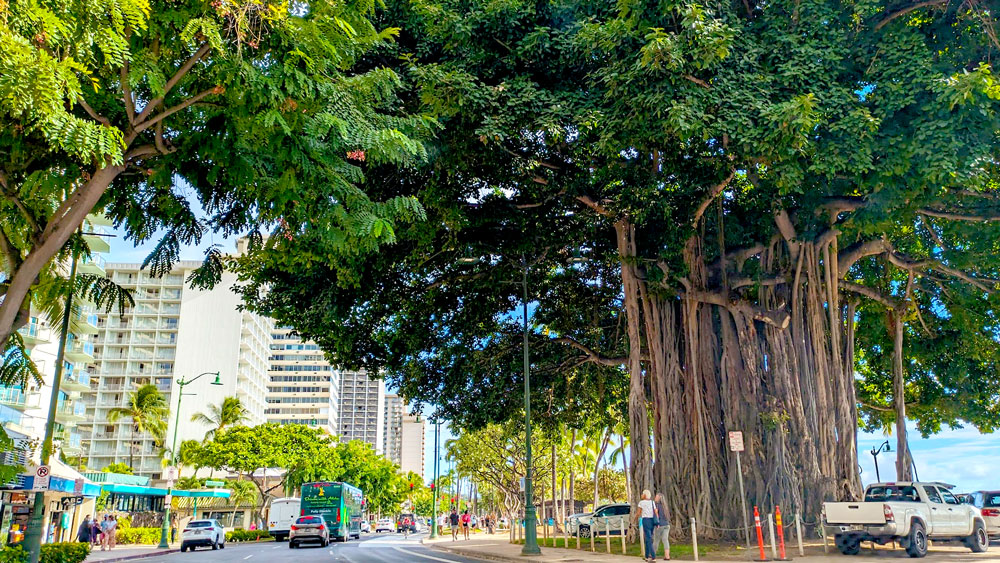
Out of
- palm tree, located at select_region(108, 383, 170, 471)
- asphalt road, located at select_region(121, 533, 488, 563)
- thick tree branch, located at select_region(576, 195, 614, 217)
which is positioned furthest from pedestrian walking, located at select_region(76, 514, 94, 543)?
palm tree, located at select_region(108, 383, 170, 471)

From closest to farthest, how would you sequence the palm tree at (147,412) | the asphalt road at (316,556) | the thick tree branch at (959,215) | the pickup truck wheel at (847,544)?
the pickup truck wheel at (847,544), the thick tree branch at (959,215), the asphalt road at (316,556), the palm tree at (147,412)

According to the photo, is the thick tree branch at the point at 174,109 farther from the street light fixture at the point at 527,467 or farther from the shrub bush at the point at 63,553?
the street light fixture at the point at 527,467

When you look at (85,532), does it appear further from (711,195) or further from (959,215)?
(959,215)

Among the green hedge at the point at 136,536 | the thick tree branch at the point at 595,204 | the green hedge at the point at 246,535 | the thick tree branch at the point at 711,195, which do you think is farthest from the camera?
the green hedge at the point at 246,535

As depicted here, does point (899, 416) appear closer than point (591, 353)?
Yes

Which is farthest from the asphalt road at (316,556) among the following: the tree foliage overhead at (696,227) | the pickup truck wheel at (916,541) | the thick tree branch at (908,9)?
the thick tree branch at (908,9)

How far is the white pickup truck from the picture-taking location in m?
15.0

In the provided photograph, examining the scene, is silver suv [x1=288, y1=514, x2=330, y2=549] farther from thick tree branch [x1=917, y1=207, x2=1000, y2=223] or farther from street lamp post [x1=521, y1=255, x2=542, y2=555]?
thick tree branch [x1=917, y1=207, x2=1000, y2=223]

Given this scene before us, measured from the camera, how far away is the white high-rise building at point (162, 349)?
83000mm

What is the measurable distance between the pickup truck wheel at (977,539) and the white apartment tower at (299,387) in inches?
4558

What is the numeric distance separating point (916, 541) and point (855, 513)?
4.07 feet

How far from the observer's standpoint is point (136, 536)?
40.8 m

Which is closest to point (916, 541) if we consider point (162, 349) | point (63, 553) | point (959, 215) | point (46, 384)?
point (959, 215)

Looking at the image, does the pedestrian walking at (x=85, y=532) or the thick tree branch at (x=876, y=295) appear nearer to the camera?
the thick tree branch at (x=876, y=295)
